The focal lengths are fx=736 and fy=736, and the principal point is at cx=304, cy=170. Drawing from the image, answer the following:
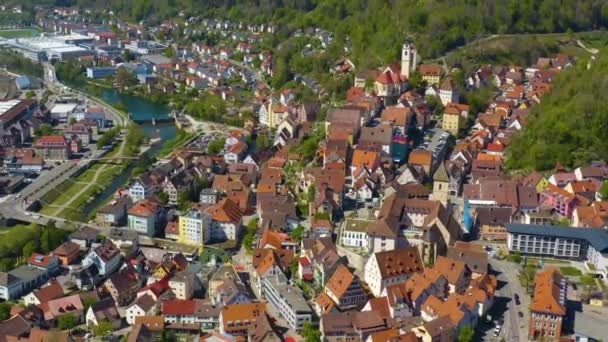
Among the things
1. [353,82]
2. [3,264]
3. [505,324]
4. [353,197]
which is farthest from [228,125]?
[505,324]

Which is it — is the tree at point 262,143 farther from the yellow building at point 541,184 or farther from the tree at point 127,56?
the tree at point 127,56

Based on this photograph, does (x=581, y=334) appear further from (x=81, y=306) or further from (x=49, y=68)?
(x=49, y=68)

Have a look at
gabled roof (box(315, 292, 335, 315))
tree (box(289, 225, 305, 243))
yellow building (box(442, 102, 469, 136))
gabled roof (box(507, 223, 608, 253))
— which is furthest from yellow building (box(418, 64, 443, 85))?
gabled roof (box(315, 292, 335, 315))

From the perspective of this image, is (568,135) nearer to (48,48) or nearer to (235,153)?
(235,153)

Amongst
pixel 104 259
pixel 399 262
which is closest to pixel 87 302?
pixel 104 259

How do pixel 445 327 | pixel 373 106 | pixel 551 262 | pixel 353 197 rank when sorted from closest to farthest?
pixel 445 327 < pixel 551 262 < pixel 353 197 < pixel 373 106
